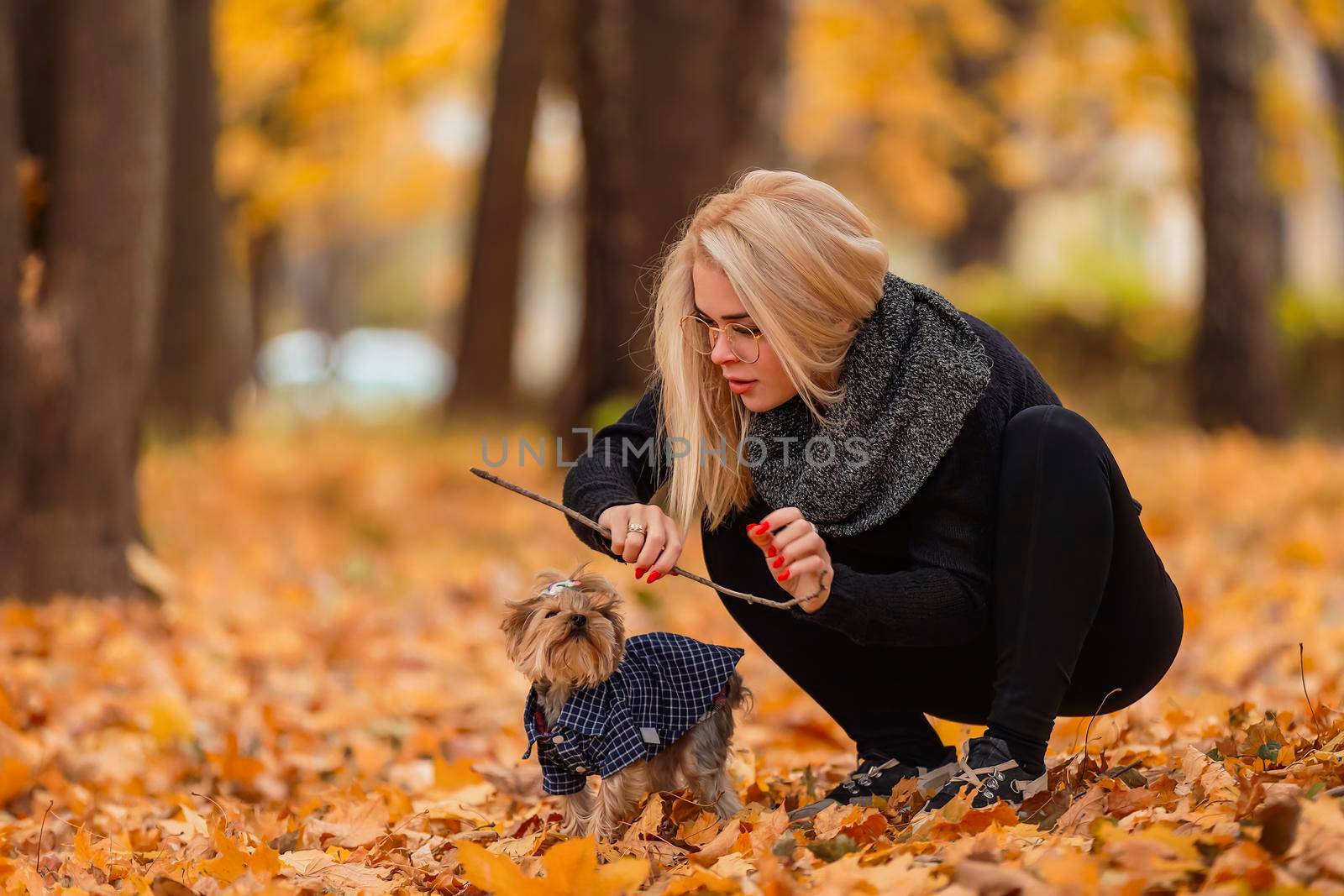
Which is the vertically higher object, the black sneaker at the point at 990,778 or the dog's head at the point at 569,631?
the dog's head at the point at 569,631

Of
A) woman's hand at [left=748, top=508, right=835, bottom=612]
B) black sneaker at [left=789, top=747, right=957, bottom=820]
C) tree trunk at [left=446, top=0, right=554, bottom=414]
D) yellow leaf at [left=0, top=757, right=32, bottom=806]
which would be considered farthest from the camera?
tree trunk at [left=446, top=0, right=554, bottom=414]

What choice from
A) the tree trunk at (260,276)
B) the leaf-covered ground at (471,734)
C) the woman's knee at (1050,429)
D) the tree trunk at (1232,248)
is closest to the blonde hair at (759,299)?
the woman's knee at (1050,429)

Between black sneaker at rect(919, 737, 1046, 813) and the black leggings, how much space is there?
1.4 inches

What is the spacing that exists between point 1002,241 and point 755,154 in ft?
43.0

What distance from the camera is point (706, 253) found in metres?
2.66

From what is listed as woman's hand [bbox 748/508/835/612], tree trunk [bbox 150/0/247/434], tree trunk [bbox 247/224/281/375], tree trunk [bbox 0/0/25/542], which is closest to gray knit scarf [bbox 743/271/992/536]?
woman's hand [bbox 748/508/835/612]

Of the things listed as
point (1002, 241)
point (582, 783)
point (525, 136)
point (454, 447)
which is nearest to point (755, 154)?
point (454, 447)

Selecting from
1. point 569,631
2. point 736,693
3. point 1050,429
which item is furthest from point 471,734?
point 1050,429

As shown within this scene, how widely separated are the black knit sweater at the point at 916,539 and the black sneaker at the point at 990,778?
21 cm

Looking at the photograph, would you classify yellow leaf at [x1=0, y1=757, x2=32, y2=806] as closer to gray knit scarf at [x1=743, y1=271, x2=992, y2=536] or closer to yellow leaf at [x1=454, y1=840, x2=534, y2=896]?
yellow leaf at [x1=454, y1=840, x2=534, y2=896]

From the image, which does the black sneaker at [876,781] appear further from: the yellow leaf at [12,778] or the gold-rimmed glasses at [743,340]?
the yellow leaf at [12,778]

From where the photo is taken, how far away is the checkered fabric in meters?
2.54

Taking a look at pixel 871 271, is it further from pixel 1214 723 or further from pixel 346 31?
pixel 346 31

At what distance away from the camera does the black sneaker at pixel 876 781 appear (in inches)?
107
